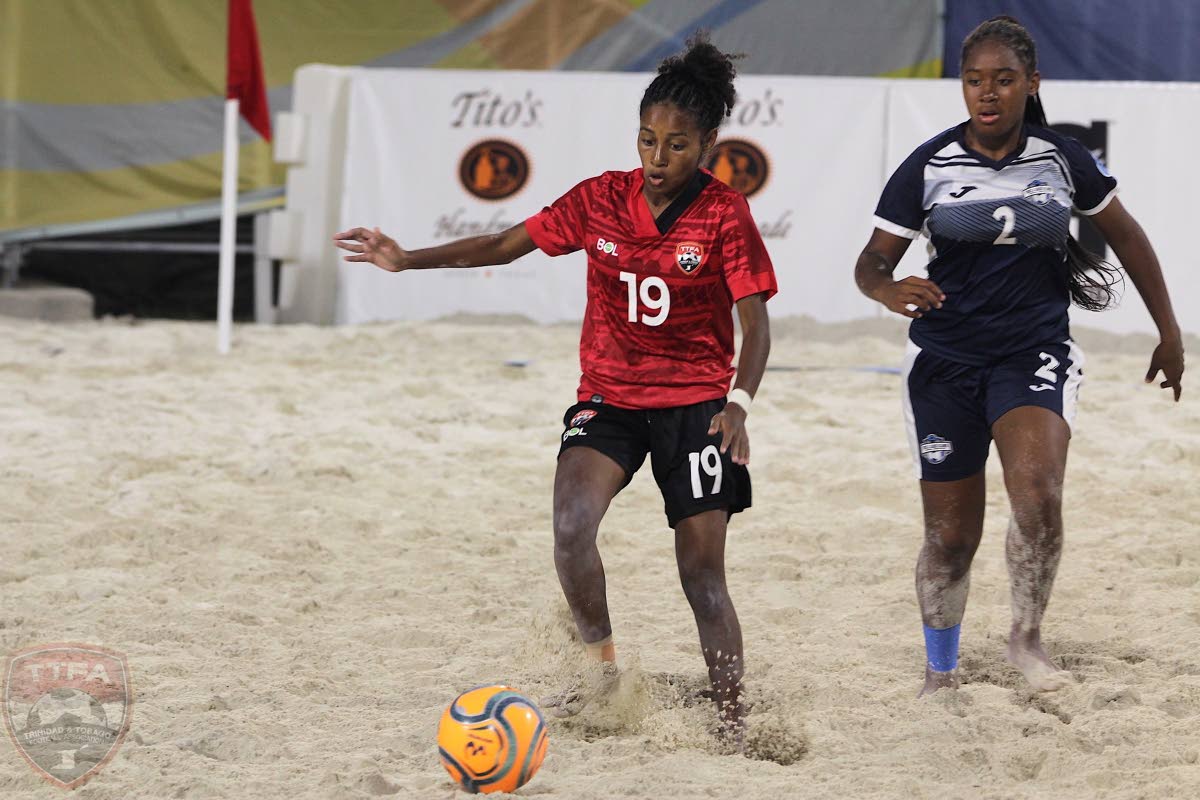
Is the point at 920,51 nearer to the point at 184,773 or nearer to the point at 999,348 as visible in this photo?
the point at 999,348

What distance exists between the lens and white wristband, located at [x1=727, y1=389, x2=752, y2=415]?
10.4 ft

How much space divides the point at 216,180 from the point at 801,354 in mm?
4979

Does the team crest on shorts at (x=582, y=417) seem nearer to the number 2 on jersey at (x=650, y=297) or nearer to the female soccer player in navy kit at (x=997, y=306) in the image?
the number 2 on jersey at (x=650, y=297)

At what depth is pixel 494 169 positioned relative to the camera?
10.4 meters

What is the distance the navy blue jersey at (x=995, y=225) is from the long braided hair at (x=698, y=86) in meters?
0.50

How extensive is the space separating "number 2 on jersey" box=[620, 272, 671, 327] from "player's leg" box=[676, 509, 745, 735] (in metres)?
0.49

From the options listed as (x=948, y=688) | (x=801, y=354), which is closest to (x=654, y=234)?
(x=948, y=688)

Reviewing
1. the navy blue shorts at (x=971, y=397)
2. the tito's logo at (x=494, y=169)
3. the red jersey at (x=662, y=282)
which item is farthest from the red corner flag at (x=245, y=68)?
the navy blue shorts at (x=971, y=397)

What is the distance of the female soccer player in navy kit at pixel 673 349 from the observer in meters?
3.30

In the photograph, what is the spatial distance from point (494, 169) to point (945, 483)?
23.9 feet

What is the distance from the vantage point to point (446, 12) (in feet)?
38.0

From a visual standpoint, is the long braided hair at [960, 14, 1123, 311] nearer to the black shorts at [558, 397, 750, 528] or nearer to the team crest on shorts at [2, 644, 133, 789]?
the black shorts at [558, 397, 750, 528]

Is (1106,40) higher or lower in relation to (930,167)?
higher

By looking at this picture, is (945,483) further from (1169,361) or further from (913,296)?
(1169,361)
